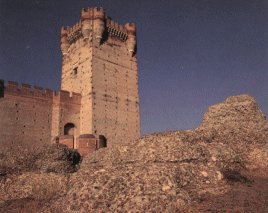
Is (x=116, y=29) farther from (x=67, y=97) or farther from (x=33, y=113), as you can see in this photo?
(x=33, y=113)

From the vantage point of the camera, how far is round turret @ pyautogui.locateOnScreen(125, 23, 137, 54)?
2670cm

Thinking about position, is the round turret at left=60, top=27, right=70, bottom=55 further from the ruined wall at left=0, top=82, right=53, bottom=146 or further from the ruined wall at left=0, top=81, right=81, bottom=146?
the ruined wall at left=0, top=82, right=53, bottom=146

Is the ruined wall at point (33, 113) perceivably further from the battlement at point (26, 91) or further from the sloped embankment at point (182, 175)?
the sloped embankment at point (182, 175)

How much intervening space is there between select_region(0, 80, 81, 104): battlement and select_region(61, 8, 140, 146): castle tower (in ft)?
2.80

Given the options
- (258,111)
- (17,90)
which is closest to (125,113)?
(17,90)

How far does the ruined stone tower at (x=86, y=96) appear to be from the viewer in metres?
20.4

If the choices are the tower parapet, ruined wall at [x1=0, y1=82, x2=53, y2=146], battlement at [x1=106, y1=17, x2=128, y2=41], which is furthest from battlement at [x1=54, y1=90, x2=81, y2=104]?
battlement at [x1=106, y1=17, x2=128, y2=41]

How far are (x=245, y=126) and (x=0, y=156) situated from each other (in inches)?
440

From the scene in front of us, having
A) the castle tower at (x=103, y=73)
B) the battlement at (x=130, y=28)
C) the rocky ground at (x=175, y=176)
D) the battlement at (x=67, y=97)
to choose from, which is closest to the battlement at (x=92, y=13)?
the castle tower at (x=103, y=73)

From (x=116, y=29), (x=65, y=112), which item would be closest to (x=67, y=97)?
(x=65, y=112)

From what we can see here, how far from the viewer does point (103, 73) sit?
2395cm

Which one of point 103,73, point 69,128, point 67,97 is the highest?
point 103,73

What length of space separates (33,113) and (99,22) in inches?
372

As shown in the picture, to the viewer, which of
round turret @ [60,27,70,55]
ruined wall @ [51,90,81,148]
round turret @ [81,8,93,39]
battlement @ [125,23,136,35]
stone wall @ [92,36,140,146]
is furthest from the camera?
battlement @ [125,23,136,35]
